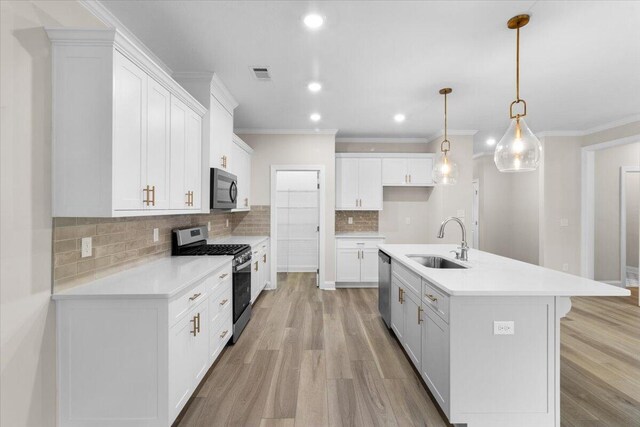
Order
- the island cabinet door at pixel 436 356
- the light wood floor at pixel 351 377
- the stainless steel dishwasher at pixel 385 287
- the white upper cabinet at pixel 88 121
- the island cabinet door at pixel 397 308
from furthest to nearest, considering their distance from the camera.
Answer: the stainless steel dishwasher at pixel 385 287 → the island cabinet door at pixel 397 308 → the light wood floor at pixel 351 377 → the island cabinet door at pixel 436 356 → the white upper cabinet at pixel 88 121

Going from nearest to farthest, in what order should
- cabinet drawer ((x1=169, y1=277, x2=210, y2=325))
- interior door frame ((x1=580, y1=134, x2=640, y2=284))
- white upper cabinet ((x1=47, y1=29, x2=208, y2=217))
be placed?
1. white upper cabinet ((x1=47, y1=29, x2=208, y2=217))
2. cabinet drawer ((x1=169, y1=277, x2=210, y2=325))
3. interior door frame ((x1=580, y1=134, x2=640, y2=284))

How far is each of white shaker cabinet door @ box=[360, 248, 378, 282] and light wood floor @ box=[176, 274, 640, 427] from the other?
1378 mm

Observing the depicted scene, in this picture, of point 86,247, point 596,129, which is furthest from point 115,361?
point 596,129

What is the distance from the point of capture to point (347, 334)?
3.39m

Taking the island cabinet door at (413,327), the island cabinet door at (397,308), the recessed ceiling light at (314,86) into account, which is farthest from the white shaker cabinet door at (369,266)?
the recessed ceiling light at (314,86)

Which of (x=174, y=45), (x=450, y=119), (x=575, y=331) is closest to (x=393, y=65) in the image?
(x=174, y=45)

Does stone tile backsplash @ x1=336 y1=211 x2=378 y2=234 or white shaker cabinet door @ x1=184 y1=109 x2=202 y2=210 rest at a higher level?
white shaker cabinet door @ x1=184 y1=109 x2=202 y2=210

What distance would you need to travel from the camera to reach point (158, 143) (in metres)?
2.26

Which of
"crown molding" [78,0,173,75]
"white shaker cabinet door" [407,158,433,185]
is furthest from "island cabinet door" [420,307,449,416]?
"white shaker cabinet door" [407,158,433,185]

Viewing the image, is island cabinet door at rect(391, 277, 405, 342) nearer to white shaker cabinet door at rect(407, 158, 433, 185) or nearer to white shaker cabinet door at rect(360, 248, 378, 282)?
white shaker cabinet door at rect(360, 248, 378, 282)

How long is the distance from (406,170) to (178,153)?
409 centimetres

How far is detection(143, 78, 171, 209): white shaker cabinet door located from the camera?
214cm

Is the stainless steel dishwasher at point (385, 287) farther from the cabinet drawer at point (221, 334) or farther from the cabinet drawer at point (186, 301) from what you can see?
the cabinet drawer at point (186, 301)

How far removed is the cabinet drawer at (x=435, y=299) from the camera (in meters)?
1.98
